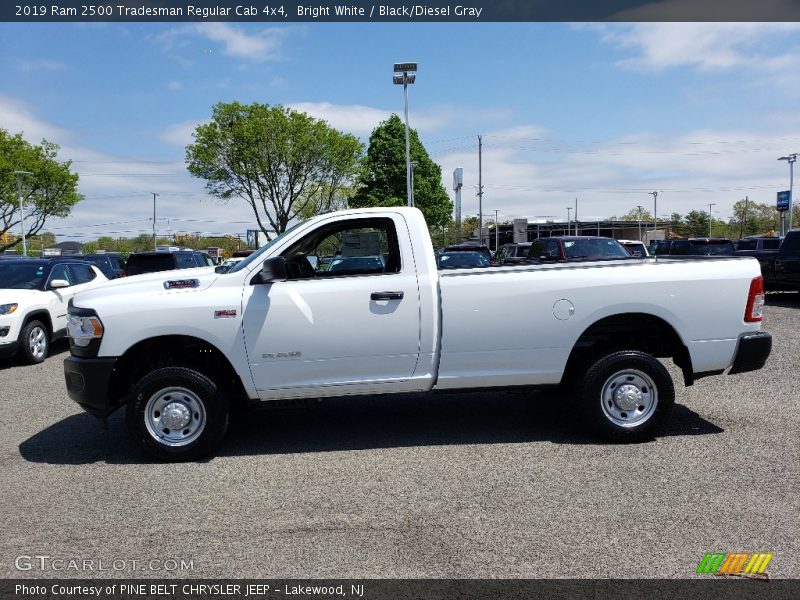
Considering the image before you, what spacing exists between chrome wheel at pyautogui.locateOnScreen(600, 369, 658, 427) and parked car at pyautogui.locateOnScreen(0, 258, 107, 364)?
28.3ft

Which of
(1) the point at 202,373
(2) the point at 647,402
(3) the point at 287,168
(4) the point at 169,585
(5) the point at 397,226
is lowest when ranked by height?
(4) the point at 169,585

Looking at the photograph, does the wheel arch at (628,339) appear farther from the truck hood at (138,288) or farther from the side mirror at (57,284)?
the side mirror at (57,284)

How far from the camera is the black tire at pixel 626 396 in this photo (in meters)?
5.42

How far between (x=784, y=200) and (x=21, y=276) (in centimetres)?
5731

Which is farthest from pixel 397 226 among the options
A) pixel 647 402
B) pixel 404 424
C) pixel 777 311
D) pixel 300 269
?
pixel 777 311

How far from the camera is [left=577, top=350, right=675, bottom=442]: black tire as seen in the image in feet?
17.8

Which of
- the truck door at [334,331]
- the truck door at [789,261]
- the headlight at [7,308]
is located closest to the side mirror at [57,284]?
the headlight at [7,308]

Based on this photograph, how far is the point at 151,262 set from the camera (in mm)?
14930

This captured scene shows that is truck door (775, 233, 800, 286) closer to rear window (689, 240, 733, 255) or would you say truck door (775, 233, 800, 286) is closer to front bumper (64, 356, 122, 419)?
rear window (689, 240, 733, 255)

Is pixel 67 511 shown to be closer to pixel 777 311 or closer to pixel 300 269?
pixel 300 269

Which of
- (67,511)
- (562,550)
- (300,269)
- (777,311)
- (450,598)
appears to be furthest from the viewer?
(777,311)

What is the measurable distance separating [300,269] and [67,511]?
2557mm

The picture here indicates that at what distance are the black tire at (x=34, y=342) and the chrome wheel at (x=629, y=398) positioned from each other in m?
8.86

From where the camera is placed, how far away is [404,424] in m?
6.25
